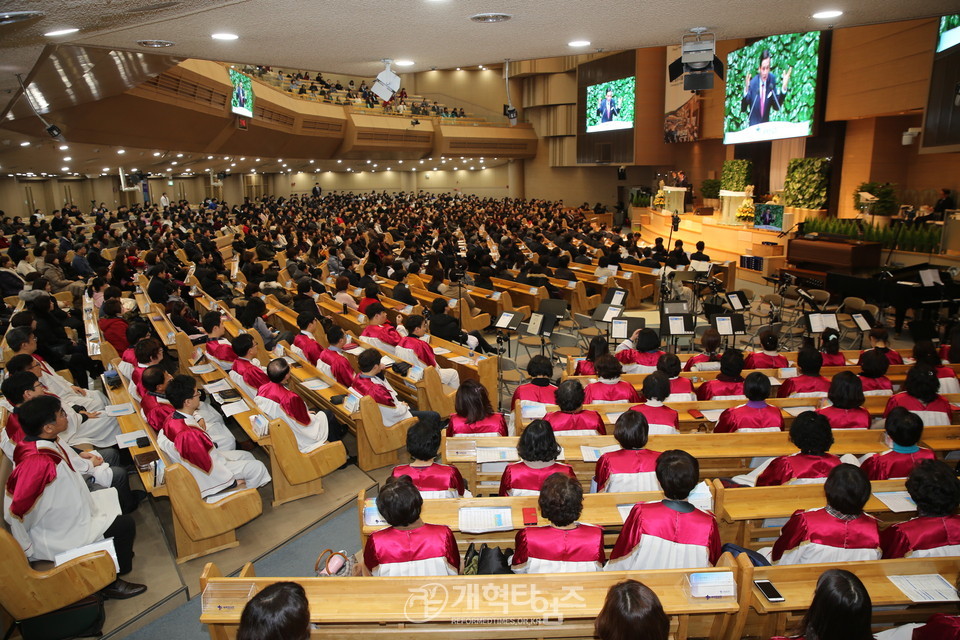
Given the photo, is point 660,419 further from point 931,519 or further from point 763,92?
point 763,92

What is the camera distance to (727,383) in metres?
6.05

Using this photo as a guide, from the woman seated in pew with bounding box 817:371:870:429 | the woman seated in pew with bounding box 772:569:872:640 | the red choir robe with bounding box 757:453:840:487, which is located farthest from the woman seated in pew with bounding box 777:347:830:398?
the woman seated in pew with bounding box 772:569:872:640

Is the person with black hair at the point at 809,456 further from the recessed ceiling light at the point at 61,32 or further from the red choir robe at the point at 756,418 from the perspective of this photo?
the recessed ceiling light at the point at 61,32

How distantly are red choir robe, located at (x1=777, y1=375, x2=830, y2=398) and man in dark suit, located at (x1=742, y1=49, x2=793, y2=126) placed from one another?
46.0 ft

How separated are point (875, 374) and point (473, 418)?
13.6ft

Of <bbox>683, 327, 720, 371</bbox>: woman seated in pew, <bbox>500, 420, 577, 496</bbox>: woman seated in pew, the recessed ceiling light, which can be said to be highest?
the recessed ceiling light

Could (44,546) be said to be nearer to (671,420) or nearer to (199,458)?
(199,458)

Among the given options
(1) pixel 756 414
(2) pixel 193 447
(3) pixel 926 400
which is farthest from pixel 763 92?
(2) pixel 193 447

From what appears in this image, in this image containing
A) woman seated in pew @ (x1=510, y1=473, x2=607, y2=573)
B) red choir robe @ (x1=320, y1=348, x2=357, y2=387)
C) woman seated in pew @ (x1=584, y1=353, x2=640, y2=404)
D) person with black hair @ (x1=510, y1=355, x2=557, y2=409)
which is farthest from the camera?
red choir robe @ (x1=320, y1=348, x2=357, y2=387)

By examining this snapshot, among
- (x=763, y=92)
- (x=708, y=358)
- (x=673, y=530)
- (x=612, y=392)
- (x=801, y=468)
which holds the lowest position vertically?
(x=708, y=358)

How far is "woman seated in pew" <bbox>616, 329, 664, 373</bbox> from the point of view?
684 cm

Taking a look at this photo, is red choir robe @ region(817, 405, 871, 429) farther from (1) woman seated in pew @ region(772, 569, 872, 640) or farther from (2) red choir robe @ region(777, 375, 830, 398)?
(1) woman seated in pew @ region(772, 569, 872, 640)

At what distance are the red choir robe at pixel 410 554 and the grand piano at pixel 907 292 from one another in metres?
10.0

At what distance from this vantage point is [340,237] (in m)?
20.1
